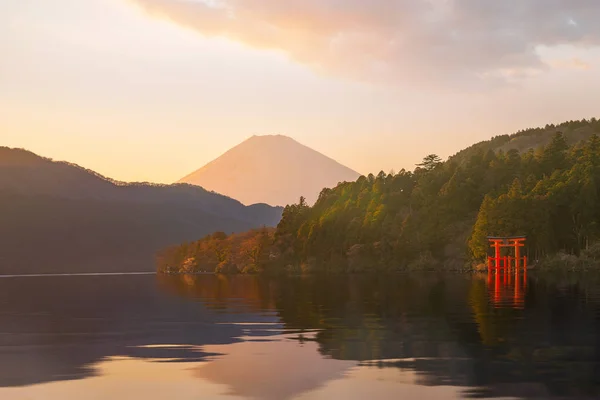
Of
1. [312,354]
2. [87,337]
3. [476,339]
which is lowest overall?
[87,337]

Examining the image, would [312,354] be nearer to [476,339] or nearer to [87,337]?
[476,339]

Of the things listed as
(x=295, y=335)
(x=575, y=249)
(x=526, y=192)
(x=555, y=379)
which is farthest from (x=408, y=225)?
(x=555, y=379)


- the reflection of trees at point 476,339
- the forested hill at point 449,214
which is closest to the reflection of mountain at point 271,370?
the reflection of trees at point 476,339

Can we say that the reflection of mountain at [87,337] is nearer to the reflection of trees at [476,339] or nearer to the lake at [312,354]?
the lake at [312,354]

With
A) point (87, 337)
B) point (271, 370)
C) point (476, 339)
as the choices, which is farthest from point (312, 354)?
point (87, 337)

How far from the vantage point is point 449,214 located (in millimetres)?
144500

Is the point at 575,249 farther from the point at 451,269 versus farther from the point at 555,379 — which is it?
the point at 555,379

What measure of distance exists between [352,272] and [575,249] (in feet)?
132

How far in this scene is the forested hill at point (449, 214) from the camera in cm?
12162

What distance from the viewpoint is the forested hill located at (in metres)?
122

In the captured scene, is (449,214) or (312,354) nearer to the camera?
(312,354)

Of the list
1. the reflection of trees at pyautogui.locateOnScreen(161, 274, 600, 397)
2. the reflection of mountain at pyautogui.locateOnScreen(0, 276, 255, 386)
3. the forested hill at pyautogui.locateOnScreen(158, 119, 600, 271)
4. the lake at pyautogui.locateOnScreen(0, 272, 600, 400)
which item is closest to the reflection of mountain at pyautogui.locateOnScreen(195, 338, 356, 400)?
the lake at pyautogui.locateOnScreen(0, 272, 600, 400)

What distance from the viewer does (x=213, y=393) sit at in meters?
16.5

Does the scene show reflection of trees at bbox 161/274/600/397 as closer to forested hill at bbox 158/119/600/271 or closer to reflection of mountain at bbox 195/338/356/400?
reflection of mountain at bbox 195/338/356/400
